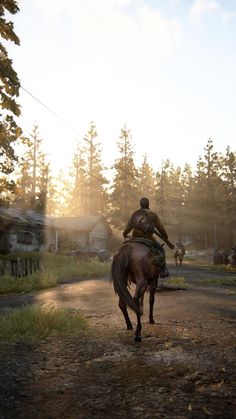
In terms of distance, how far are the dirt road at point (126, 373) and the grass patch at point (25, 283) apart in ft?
24.8

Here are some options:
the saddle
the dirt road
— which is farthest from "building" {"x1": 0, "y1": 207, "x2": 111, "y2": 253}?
the dirt road

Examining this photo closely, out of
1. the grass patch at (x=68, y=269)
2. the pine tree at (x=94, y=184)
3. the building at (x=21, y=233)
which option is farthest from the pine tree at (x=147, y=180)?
the grass patch at (x=68, y=269)

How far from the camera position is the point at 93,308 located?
9.57 meters

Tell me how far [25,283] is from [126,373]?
11294 mm

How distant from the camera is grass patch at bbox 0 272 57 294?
14.2 m

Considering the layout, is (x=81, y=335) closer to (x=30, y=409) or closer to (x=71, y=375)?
(x=71, y=375)

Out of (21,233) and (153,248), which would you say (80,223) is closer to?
(21,233)

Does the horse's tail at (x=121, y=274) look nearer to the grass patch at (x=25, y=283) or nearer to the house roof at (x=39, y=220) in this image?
the grass patch at (x=25, y=283)

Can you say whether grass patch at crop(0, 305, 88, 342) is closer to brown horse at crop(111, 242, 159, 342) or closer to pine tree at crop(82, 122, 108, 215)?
brown horse at crop(111, 242, 159, 342)

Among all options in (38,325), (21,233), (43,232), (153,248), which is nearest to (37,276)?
(38,325)

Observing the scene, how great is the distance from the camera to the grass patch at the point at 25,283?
14.2 meters

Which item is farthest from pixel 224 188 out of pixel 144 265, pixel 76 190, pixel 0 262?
pixel 144 265

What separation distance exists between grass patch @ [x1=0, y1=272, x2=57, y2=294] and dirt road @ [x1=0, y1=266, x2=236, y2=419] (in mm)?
7545

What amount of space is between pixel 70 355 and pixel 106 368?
84 centimetres
